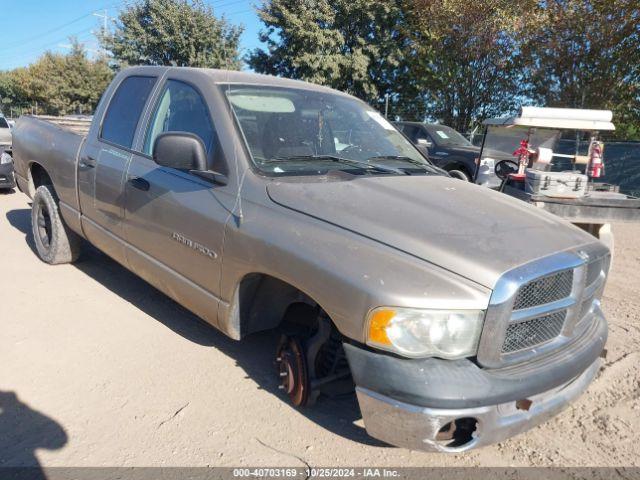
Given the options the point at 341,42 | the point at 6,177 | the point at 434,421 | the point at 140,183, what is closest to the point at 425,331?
the point at 434,421

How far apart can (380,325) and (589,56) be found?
57.4 ft

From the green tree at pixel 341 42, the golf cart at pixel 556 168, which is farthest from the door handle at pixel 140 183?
the green tree at pixel 341 42

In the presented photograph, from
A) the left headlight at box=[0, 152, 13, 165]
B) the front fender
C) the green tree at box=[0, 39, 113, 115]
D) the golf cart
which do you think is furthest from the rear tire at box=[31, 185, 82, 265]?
the green tree at box=[0, 39, 113, 115]

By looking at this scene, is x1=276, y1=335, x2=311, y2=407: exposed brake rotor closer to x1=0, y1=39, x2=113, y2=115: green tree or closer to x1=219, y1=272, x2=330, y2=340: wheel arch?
x1=219, y1=272, x2=330, y2=340: wheel arch

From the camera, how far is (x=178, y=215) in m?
3.25

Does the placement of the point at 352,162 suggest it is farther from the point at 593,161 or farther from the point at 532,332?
the point at 593,161

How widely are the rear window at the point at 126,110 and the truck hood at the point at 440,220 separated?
68.2 inches

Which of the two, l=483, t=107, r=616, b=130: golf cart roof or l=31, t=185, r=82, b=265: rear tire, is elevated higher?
l=483, t=107, r=616, b=130: golf cart roof

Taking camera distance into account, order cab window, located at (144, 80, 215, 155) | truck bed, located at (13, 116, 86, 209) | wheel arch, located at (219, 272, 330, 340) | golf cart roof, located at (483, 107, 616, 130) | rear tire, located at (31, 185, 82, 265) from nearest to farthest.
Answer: wheel arch, located at (219, 272, 330, 340) → cab window, located at (144, 80, 215, 155) → truck bed, located at (13, 116, 86, 209) → rear tire, located at (31, 185, 82, 265) → golf cart roof, located at (483, 107, 616, 130)

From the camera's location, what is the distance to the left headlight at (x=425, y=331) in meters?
2.19

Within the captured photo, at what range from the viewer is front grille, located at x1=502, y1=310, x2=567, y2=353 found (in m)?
2.32

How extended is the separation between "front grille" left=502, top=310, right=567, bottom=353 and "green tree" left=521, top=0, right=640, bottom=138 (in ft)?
52.9

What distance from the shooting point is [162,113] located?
3801mm

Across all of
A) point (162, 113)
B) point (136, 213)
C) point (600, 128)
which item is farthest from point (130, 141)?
point (600, 128)
